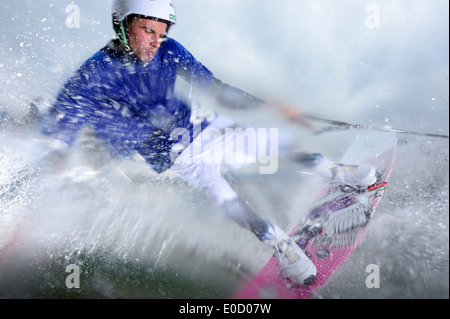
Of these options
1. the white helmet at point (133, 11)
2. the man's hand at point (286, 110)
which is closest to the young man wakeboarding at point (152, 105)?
the white helmet at point (133, 11)

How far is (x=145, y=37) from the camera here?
200cm

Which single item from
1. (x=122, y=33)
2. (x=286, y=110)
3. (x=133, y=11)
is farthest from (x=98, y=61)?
(x=286, y=110)

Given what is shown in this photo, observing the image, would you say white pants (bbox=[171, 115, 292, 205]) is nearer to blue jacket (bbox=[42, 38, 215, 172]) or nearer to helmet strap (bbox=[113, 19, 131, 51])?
blue jacket (bbox=[42, 38, 215, 172])

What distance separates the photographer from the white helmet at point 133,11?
1.99 metres

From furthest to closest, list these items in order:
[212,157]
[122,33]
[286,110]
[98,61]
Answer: [286,110], [212,157], [122,33], [98,61]

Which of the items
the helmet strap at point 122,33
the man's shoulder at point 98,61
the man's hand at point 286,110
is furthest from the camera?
the man's hand at point 286,110

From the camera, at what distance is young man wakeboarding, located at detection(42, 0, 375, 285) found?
6.26ft

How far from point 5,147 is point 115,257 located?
3571 millimetres

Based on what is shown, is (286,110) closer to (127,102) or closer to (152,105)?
(152,105)

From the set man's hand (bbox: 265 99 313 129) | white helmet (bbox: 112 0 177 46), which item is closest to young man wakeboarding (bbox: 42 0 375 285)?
white helmet (bbox: 112 0 177 46)

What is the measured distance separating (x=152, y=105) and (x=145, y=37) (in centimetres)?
57

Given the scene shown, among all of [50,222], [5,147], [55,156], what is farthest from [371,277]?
[5,147]

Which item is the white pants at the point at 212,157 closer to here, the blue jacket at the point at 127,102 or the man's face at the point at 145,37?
the blue jacket at the point at 127,102
